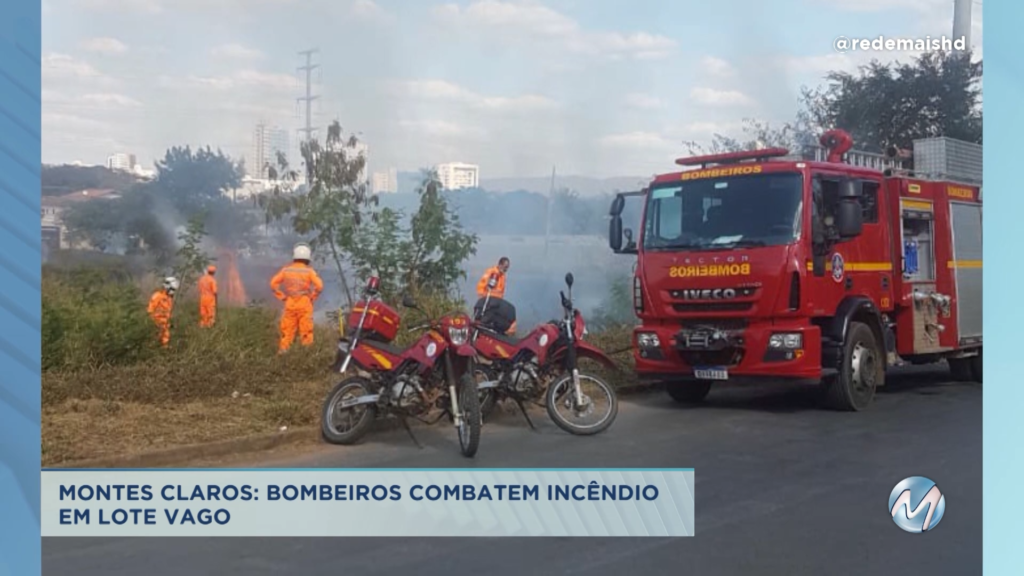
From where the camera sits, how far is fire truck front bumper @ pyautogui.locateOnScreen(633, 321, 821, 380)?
3.49 metres

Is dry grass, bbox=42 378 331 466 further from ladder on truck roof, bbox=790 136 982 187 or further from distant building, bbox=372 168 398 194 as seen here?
ladder on truck roof, bbox=790 136 982 187

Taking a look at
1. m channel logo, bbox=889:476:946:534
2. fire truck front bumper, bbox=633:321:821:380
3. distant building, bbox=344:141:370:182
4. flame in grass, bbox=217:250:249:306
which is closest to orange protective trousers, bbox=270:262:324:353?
flame in grass, bbox=217:250:249:306

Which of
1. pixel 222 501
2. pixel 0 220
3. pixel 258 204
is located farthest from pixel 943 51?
pixel 0 220

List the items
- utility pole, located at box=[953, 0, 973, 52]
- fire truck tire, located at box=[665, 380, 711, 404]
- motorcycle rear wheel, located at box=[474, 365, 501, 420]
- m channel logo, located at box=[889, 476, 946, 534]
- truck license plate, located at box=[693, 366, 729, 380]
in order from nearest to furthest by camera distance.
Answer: utility pole, located at box=[953, 0, 973, 52]
m channel logo, located at box=[889, 476, 946, 534]
motorcycle rear wheel, located at box=[474, 365, 501, 420]
fire truck tire, located at box=[665, 380, 711, 404]
truck license plate, located at box=[693, 366, 729, 380]

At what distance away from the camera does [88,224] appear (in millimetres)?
2953

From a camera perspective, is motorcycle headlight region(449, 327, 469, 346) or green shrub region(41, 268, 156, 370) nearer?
green shrub region(41, 268, 156, 370)

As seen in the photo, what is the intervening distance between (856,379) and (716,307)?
67cm

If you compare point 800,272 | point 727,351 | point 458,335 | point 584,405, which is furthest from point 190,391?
point 800,272

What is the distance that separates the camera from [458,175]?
3.03m

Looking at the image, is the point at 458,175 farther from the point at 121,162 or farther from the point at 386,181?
the point at 121,162

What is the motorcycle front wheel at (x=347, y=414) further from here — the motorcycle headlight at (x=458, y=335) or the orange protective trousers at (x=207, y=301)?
the orange protective trousers at (x=207, y=301)

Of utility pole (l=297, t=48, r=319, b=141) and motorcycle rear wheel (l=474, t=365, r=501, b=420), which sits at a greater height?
utility pole (l=297, t=48, r=319, b=141)

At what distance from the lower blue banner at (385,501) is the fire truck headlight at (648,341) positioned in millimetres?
719

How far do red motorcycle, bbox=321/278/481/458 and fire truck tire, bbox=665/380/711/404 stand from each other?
0.68 metres
